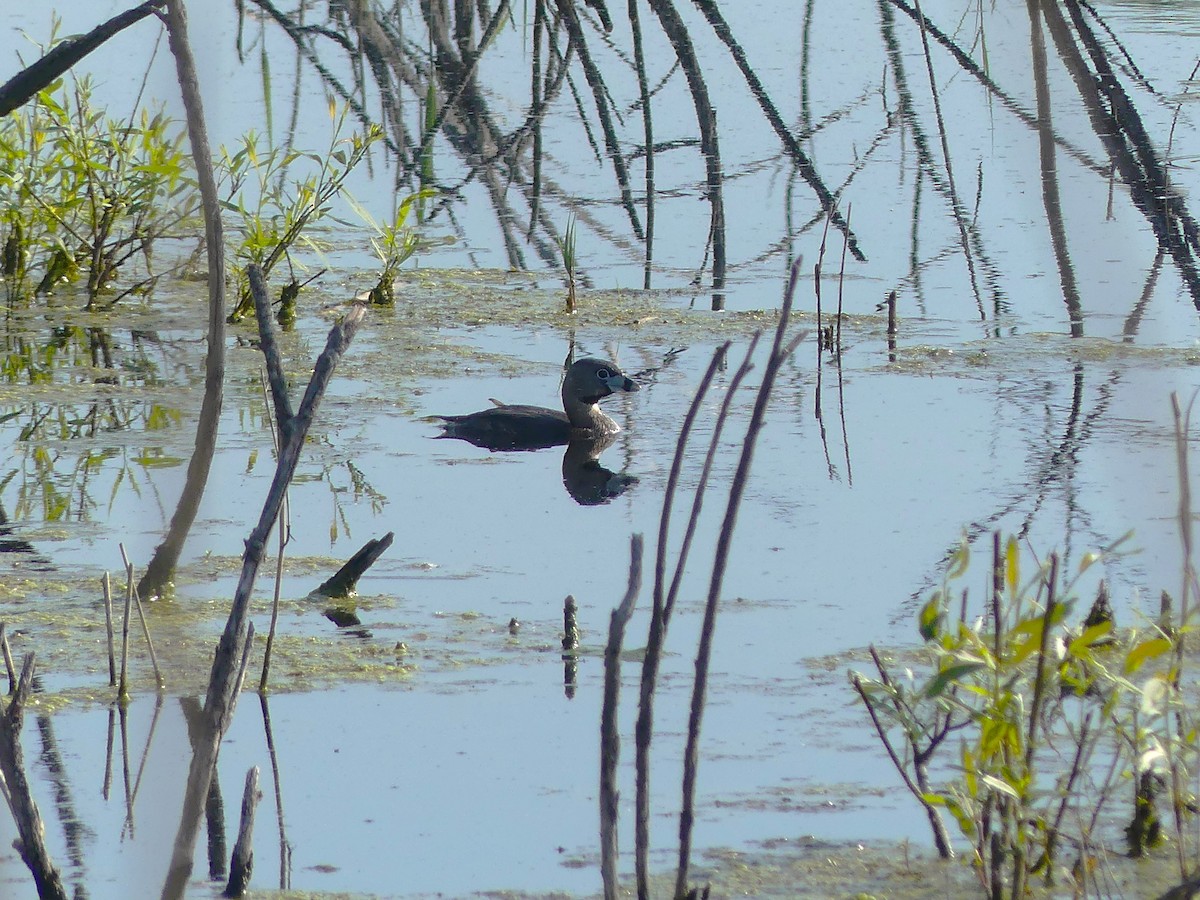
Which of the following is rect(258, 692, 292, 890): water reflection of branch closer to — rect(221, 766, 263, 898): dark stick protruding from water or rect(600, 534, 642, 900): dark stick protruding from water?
rect(221, 766, 263, 898): dark stick protruding from water

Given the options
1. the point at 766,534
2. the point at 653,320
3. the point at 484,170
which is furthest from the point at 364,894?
the point at 484,170

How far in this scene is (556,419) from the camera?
6191mm

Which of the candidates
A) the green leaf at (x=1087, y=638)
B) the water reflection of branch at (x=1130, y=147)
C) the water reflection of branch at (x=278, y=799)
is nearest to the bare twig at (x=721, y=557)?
the green leaf at (x=1087, y=638)

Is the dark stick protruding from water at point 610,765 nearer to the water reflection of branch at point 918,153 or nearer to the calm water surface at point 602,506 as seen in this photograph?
the calm water surface at point 602,506

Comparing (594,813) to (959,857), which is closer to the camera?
(959,857)

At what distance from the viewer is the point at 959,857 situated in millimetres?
3189

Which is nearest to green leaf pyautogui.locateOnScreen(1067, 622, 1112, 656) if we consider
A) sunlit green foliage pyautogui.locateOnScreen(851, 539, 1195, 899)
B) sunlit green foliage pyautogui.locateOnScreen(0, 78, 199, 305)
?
sunlit green foliage pyautogui.locateOnScreen(851, 539, 1195, 899)

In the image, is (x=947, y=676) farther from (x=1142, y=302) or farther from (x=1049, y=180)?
(x=1049, y=180)

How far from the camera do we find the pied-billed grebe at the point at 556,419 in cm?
600

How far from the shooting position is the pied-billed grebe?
6.00 metres

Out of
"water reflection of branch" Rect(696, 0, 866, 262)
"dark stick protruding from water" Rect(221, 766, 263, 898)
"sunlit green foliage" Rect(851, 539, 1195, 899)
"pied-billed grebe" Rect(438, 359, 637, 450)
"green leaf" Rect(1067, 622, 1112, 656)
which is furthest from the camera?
"water reflection of branch" Rect(696, 0, 866, 262)

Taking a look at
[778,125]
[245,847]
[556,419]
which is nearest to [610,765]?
[245,847]

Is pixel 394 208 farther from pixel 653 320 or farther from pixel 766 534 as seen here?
pixel 766 534

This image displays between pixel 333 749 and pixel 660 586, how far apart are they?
1336 mm
